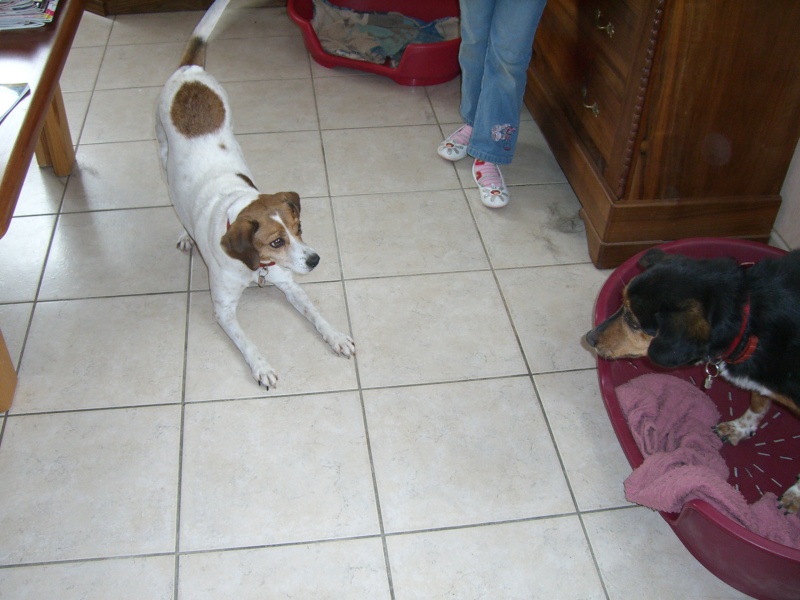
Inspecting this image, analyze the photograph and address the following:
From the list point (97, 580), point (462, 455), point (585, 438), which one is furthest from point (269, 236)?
point (585, 438)

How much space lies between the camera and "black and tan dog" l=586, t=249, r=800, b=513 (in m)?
1.81

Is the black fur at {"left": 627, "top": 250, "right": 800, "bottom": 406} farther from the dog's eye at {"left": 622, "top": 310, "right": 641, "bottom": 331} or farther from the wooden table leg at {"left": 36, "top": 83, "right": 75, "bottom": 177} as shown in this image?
the wooden table leg at {"left": 36, "top": 83, "right": 75, "bottom": 177}

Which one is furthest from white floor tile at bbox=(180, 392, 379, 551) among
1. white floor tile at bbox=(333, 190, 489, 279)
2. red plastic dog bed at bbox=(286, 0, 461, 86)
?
red plastic dog bed at bbox=(286, 0, 461, 86)

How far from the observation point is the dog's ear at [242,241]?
7.23 ft

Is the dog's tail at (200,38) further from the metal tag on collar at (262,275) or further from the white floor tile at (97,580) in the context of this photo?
the white floor tile at (97,580)

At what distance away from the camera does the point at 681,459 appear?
6.68 ft

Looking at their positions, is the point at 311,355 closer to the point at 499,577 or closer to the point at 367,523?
the point at 367,523

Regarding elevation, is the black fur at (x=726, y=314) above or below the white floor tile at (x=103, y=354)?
above

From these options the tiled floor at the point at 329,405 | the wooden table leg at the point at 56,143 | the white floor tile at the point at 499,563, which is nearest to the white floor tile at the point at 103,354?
the tiled floor at the point at 329,405

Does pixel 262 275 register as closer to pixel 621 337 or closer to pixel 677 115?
pixel 621 337

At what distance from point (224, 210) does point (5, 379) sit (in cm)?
90

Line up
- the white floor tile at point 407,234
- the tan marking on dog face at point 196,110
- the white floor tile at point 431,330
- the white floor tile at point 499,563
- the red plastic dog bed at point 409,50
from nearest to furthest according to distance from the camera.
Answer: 1. the white floor tile at point 499,563
2. the white floor tile at point 431,330
3. the tan marking on dog face at point 196,110
4. the white floor tile at point 407,234
5. the red plastic dog bed at point 409,50

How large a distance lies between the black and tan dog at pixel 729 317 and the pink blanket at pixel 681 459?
0.29 m

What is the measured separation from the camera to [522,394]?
243 cm
